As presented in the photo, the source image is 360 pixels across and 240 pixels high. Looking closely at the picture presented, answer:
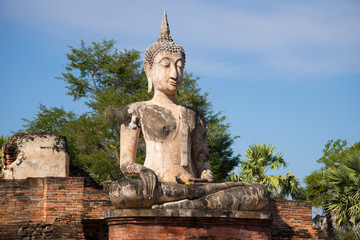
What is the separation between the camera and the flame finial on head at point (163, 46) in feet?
36.9

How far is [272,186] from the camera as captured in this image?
849 inches

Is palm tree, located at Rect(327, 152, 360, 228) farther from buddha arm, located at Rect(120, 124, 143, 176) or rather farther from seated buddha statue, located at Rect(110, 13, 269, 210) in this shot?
buddha arm, located at Rect(120, 124, 143, 176)

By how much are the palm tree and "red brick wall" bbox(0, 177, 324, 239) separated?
670cm

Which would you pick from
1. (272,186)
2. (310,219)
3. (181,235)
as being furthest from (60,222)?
(272,186)

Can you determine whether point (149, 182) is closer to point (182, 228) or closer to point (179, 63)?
point (182, 228)

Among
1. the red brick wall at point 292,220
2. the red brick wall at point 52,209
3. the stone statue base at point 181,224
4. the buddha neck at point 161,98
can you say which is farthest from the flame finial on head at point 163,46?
the red brick wall at point 292,220

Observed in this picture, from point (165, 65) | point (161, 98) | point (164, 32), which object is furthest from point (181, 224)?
point (164, 32)

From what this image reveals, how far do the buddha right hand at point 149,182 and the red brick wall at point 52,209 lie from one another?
177cm

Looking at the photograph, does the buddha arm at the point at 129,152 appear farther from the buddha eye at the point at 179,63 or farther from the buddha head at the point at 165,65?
the buddha eye at the point at 179,63

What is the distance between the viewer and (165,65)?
11148mm

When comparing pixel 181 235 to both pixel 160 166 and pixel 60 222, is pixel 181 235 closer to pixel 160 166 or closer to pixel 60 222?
pixel 160 166

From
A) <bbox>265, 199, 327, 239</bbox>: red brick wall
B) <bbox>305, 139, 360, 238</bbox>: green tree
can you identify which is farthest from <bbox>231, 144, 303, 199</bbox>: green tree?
<bbox>265, 199, 327, 239</bbox>: red brick wall

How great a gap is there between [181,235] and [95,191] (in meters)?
2.24

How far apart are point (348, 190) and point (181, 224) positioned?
7084 millimetres
